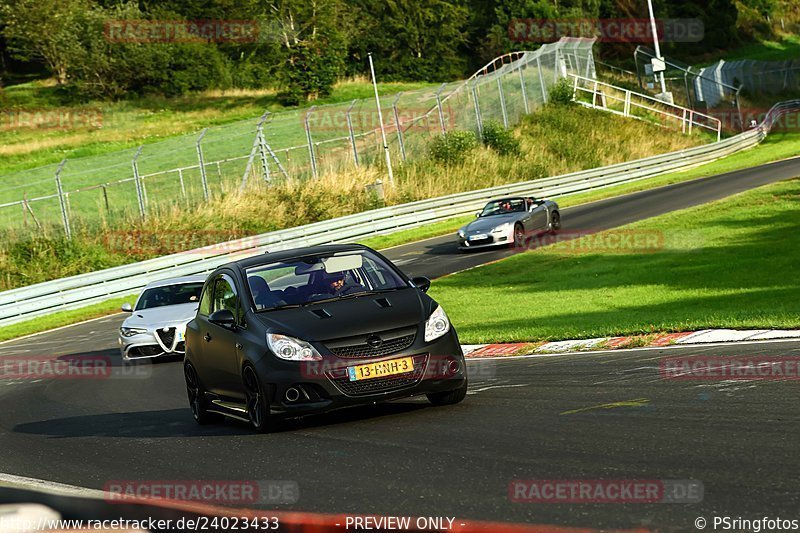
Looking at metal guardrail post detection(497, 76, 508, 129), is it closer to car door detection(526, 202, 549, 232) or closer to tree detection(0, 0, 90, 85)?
car door detection(526, 202, 549, 232)

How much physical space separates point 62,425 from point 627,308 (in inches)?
350

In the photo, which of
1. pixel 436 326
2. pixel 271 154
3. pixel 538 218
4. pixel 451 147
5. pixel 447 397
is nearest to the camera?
pixel 436 326

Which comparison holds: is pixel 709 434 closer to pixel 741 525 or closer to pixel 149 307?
pixel 741 525

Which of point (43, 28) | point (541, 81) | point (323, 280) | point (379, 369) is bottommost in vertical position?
point (541, 81)

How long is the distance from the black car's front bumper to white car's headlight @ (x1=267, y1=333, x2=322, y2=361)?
5 centimetres

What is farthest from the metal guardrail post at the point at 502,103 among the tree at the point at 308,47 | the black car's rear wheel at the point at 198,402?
the black car's rear wheel at the point at 198,402

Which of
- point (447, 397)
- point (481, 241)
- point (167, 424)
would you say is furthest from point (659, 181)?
point (447, 397)

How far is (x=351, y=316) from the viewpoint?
9523mm

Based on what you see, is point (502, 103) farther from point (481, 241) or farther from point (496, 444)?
point (496, 444)

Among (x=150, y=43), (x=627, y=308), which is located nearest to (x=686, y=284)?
(x=627, y=308)

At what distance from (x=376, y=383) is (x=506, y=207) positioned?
2259cm

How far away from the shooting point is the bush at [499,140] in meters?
51.5

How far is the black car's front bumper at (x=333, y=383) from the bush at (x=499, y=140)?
42.4 meters

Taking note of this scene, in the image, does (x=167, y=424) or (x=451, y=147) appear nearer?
(x=167, y=424)
